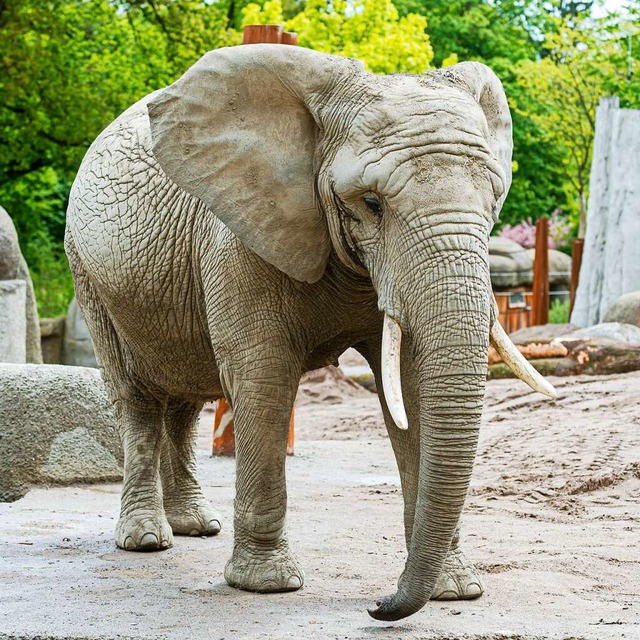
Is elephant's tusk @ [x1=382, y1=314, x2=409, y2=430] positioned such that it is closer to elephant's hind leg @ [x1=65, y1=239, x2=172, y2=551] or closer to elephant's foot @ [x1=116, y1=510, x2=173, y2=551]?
elephant's hind leg @ [x1=65, y1=239, x2=172, y2=551]

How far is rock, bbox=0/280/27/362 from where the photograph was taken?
14.8 m

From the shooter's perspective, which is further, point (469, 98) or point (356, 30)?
point (356, 30)

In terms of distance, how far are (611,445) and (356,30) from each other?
744 inches

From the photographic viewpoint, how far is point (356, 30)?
2778 cm

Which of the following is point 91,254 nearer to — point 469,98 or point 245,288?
point 245,288

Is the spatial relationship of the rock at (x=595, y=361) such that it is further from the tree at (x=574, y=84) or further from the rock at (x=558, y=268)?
the rock at (x=558, y=268)

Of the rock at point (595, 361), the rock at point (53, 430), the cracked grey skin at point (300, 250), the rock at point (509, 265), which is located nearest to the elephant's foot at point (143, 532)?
the cracked grey skin at point (300, 250)

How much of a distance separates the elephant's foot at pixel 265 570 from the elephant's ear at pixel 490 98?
1893mm

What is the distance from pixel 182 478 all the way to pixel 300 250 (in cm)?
261

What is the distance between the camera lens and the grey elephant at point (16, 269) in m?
15.7

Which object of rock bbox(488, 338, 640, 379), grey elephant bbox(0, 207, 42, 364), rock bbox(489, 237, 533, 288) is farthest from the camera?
rock bbox(489, 237, 533, 288)

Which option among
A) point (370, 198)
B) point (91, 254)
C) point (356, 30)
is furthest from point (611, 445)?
point (356, 30)

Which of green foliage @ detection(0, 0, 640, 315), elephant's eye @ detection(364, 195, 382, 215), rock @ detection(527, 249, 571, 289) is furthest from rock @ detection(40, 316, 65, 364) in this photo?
elephant's eye @ detection(364, 195, 382, 215)

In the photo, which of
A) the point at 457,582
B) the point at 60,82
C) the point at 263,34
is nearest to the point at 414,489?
the point at 457,582
